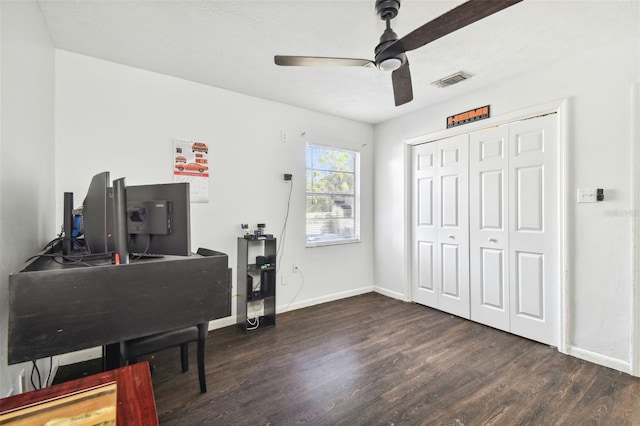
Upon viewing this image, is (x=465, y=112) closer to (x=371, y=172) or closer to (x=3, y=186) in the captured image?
(x=371, y=172)

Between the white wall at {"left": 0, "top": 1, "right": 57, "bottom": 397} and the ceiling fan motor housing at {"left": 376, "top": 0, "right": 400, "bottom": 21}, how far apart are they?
6.24 feet

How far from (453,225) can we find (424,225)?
40cm

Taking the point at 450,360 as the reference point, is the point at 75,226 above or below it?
above

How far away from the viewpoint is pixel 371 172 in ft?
14.1

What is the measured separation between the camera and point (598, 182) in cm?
228

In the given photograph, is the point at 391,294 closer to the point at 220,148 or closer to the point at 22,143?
Result: the point at 220,148

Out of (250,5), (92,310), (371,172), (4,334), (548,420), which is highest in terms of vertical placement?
(250,5)

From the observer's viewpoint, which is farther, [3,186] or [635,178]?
[635,178]

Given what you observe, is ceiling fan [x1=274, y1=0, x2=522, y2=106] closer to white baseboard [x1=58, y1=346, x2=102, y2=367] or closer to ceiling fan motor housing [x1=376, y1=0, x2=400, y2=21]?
ceiling fan motor housing [x1=376, y1=0, x2=400, y2=21]

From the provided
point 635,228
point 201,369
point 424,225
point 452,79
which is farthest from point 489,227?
point 201,369

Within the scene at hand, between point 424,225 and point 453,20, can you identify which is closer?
point 453,20

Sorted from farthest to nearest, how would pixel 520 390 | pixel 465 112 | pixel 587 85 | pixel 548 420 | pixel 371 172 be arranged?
pixel 371 172 → pixel 465 112 → pixel 587 85 → pixel 520 390 → pixel 548 420

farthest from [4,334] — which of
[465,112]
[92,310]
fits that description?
[465,112]

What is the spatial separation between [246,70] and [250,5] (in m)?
0.87
